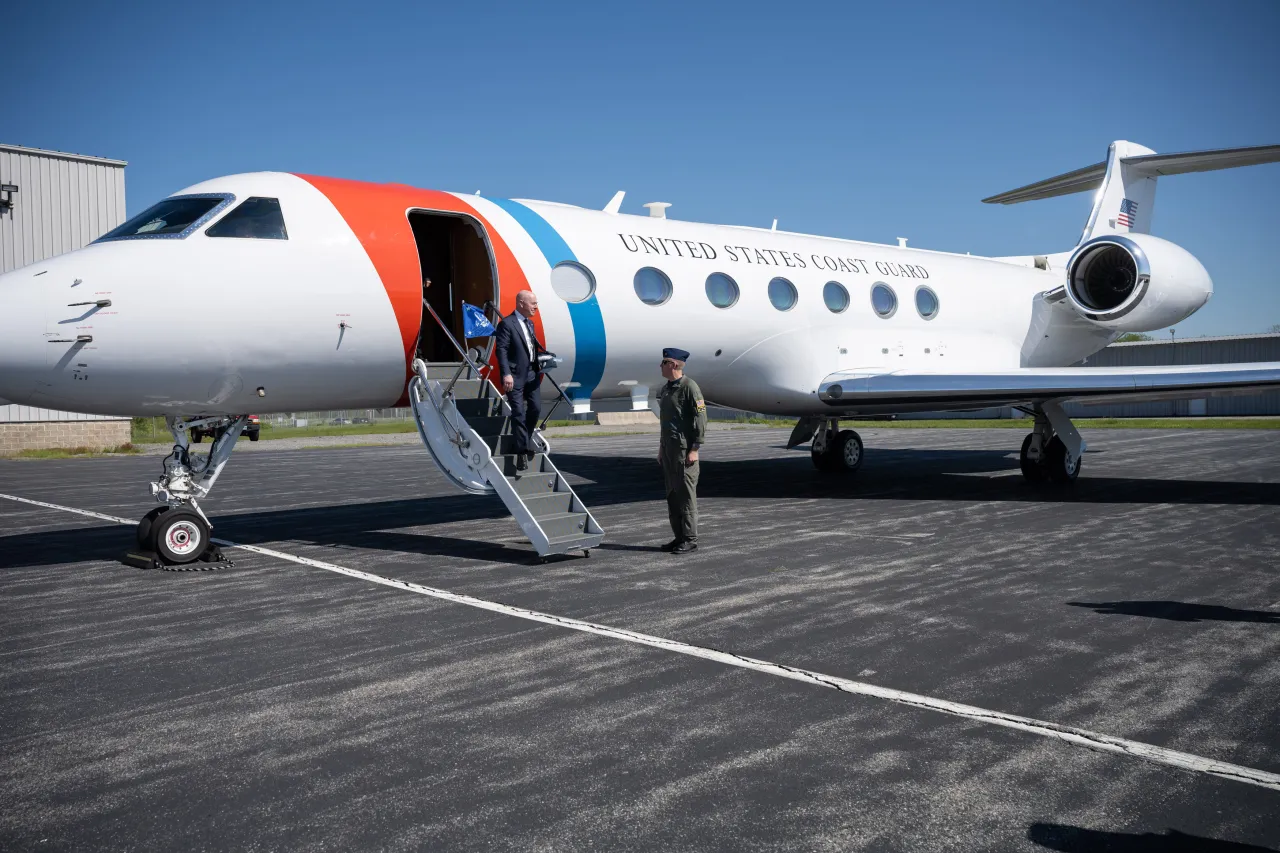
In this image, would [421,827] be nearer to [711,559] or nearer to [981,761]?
[981,761]

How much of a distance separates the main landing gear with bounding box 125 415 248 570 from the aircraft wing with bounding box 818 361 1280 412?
25.6ft

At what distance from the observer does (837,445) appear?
1698 centimetres

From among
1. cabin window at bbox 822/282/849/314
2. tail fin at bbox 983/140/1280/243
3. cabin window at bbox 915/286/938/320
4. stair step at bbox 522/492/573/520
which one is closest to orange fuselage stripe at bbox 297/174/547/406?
stair step at bbox 522/492/573/520

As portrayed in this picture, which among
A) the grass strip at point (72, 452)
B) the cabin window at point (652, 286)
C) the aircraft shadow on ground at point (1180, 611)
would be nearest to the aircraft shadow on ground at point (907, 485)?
the cabin window at point (652, 286)

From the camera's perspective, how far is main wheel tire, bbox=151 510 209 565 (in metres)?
8.58

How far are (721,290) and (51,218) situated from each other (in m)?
25.7

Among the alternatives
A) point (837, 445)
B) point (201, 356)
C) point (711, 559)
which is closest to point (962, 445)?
point (837, 445)

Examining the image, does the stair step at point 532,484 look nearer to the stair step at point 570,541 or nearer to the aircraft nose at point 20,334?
the stair step at point 570,541

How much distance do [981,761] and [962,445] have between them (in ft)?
75.4

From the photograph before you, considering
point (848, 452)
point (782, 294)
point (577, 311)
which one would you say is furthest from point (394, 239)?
point (848, 452)

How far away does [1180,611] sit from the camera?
20.8 ft

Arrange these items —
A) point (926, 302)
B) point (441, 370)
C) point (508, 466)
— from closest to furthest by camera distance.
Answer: point (508, 466) < point (441, 370) < point (926, 302)

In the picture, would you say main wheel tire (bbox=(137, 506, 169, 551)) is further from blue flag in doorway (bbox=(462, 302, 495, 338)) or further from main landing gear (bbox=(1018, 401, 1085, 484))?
main landing gear (bbox=(1018, 401, 1085, 484))

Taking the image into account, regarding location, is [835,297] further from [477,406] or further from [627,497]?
[477,406]
